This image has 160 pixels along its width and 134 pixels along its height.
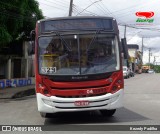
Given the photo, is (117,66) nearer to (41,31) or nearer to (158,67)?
(41,31)

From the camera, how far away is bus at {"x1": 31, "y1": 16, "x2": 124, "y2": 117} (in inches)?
415

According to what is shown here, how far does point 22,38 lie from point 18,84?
444 centimetres

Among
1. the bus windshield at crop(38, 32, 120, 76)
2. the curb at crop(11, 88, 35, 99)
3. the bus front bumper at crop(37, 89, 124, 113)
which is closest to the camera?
the bus front bumper at crop(37, 89, 124, 113)

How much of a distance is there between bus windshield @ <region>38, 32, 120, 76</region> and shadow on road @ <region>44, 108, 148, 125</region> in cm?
151

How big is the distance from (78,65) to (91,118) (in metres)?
2.01

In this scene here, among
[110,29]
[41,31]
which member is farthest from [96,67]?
[41,31]

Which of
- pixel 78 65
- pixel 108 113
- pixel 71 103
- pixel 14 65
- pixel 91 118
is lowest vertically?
pixel 91 118

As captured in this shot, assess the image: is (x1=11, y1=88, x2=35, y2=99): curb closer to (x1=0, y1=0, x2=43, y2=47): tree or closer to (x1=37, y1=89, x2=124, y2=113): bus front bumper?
(x1=0, y1=0, x2=43, y2=47): tree

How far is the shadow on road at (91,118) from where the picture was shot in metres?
11.1

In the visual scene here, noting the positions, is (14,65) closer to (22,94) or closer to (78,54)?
(22,94)

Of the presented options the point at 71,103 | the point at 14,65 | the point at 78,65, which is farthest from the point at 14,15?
the point at 71,103

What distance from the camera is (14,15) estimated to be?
2689cm

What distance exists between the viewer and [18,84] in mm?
33625

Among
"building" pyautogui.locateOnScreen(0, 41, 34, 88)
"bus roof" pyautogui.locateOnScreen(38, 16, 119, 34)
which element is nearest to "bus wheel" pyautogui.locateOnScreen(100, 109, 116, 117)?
"bus roof" pyautogui.locateOnScreen(38, 16, 119, 34)
